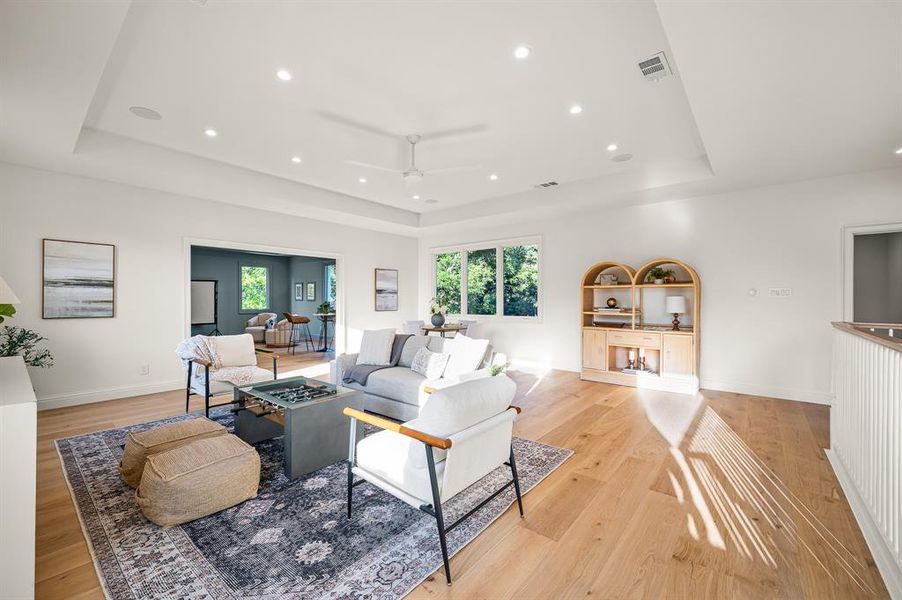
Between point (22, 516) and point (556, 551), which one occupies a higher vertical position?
point (22, 516)

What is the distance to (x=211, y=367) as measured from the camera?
4.43m

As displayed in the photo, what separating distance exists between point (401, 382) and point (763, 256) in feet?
16.0

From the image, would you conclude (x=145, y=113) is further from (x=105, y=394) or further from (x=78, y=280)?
(x=105, y=394)

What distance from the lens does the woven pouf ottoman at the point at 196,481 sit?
Answer: 7.32 feet

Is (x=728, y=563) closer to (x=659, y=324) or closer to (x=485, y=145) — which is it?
(x=485, y=145)

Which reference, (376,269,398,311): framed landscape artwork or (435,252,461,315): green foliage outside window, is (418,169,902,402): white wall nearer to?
(435,252,461,315): green foliage outside window

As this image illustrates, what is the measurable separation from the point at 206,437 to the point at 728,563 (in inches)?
132

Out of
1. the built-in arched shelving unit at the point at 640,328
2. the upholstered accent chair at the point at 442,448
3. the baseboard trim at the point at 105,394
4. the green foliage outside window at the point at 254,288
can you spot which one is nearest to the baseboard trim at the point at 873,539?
the upholstered accent chair at the point at 442,448

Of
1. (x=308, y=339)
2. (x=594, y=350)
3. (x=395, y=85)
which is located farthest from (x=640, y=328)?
(x=308, y=339)

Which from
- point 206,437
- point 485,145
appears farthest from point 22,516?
point 485,145

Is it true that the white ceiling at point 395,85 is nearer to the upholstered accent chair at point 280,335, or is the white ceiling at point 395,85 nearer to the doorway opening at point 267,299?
the doorway opening at point 267,299

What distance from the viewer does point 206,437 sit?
289 cm

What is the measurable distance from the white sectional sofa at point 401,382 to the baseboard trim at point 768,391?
3.50 metres

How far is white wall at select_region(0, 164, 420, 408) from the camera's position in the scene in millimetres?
4273
